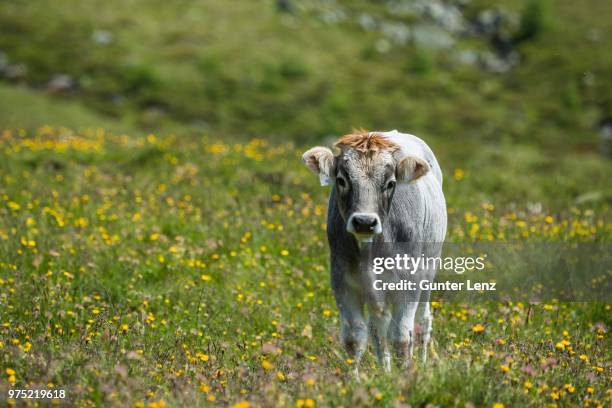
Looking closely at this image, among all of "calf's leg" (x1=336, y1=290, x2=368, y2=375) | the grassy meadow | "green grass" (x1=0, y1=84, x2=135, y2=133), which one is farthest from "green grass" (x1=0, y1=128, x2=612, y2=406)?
"green grass" (x1=0, y1=84, x2=135, y2=133)

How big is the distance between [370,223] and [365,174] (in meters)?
0.51

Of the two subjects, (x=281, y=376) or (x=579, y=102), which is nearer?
(x=281, y=376)

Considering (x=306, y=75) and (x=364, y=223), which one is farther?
(x=306, y=75)

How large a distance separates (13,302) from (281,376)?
4062 mm

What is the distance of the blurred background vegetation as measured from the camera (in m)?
43.7

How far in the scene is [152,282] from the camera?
969cm

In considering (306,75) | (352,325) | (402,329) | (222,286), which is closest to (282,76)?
(306,75)

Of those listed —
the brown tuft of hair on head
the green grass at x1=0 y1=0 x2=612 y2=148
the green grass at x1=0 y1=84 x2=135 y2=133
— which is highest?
the green grass at x1=0 y1=0 x2=612 y2=148

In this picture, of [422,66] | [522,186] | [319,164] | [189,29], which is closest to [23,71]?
[189,29]

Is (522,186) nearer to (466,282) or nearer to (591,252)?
(591,252)

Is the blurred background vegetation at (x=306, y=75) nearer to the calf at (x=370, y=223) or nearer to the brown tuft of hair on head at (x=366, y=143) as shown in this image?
the calf at (x=370, y=223)

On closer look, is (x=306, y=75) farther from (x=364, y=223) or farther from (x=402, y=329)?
(x=364, y=223)

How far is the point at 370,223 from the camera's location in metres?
6.03

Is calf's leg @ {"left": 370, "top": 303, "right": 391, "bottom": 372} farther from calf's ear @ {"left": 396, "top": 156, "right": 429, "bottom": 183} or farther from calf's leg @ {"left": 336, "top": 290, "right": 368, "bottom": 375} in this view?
calf's ear @ {"left": 396, "top": 156, "right": 429, "bottom": 183}
